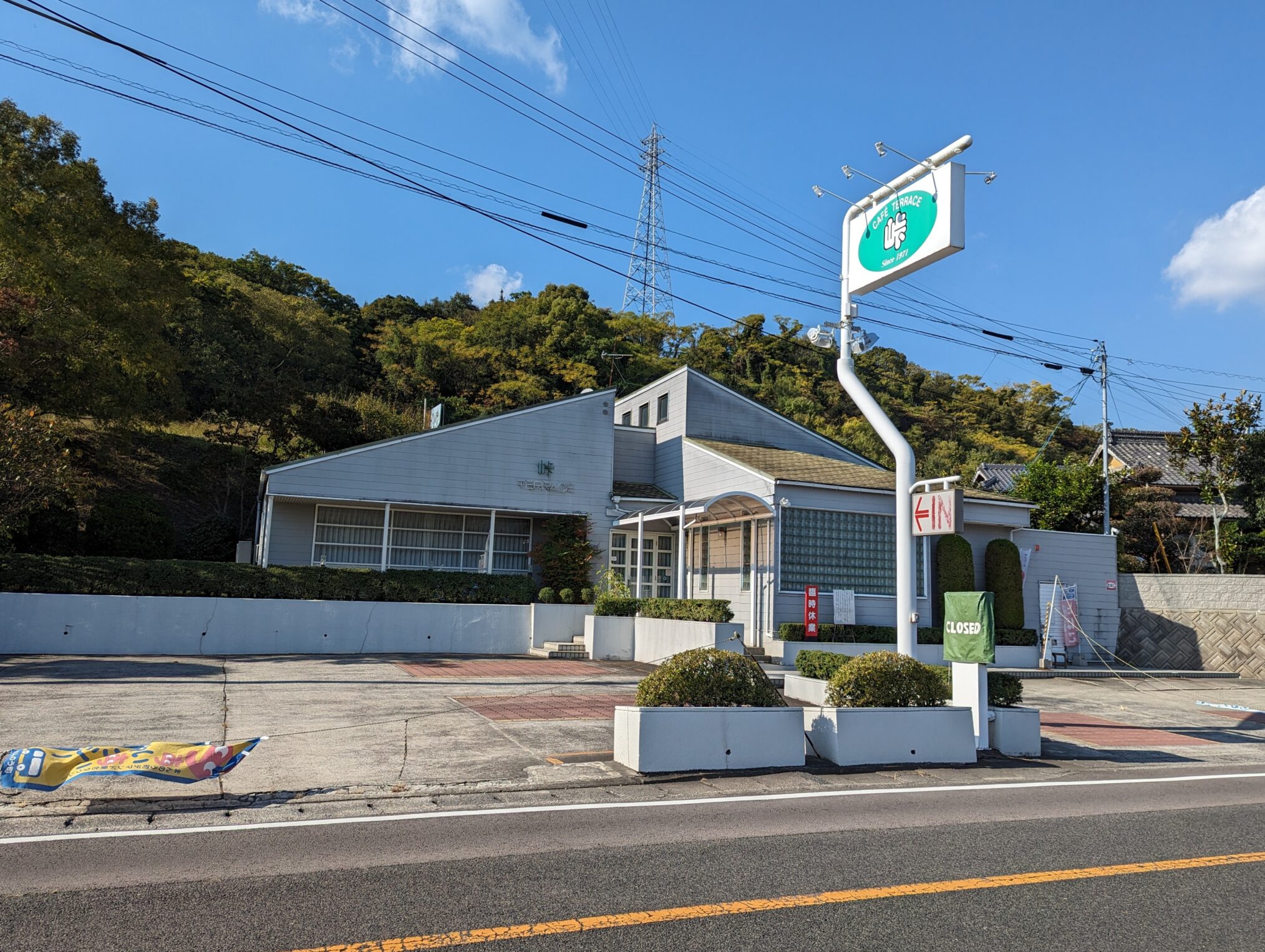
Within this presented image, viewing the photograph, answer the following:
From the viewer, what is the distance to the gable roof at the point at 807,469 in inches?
829

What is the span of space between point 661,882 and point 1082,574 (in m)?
23.2

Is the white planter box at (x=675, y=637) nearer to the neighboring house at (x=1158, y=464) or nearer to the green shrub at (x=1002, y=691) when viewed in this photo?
the green shrub at (x=1002, y=691)

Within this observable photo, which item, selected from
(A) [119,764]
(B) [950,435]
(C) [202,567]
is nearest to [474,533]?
(C) [202,567]

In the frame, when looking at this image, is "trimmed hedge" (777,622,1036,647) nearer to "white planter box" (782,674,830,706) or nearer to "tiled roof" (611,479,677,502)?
"white planter box" (782,674,830,706)

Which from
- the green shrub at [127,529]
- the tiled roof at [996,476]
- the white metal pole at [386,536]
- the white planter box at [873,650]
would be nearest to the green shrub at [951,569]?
the white planter box at [873,650]

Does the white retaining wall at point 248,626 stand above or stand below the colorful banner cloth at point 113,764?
above

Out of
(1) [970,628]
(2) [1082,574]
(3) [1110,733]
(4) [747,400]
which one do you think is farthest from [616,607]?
(2) [1082,574]

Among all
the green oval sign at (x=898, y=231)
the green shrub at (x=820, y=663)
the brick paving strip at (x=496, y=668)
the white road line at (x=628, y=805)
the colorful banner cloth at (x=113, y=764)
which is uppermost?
the green oval sign at (x=898, y=231)

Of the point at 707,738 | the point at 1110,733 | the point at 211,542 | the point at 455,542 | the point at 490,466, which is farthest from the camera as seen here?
the point at 211,542

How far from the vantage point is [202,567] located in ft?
61.9

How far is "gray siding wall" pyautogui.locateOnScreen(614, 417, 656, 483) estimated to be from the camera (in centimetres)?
2706

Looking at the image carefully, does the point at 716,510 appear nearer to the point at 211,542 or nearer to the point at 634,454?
the point at 634,454

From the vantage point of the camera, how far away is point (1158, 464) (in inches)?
1608

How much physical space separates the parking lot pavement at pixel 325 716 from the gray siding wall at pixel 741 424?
35.3ft
